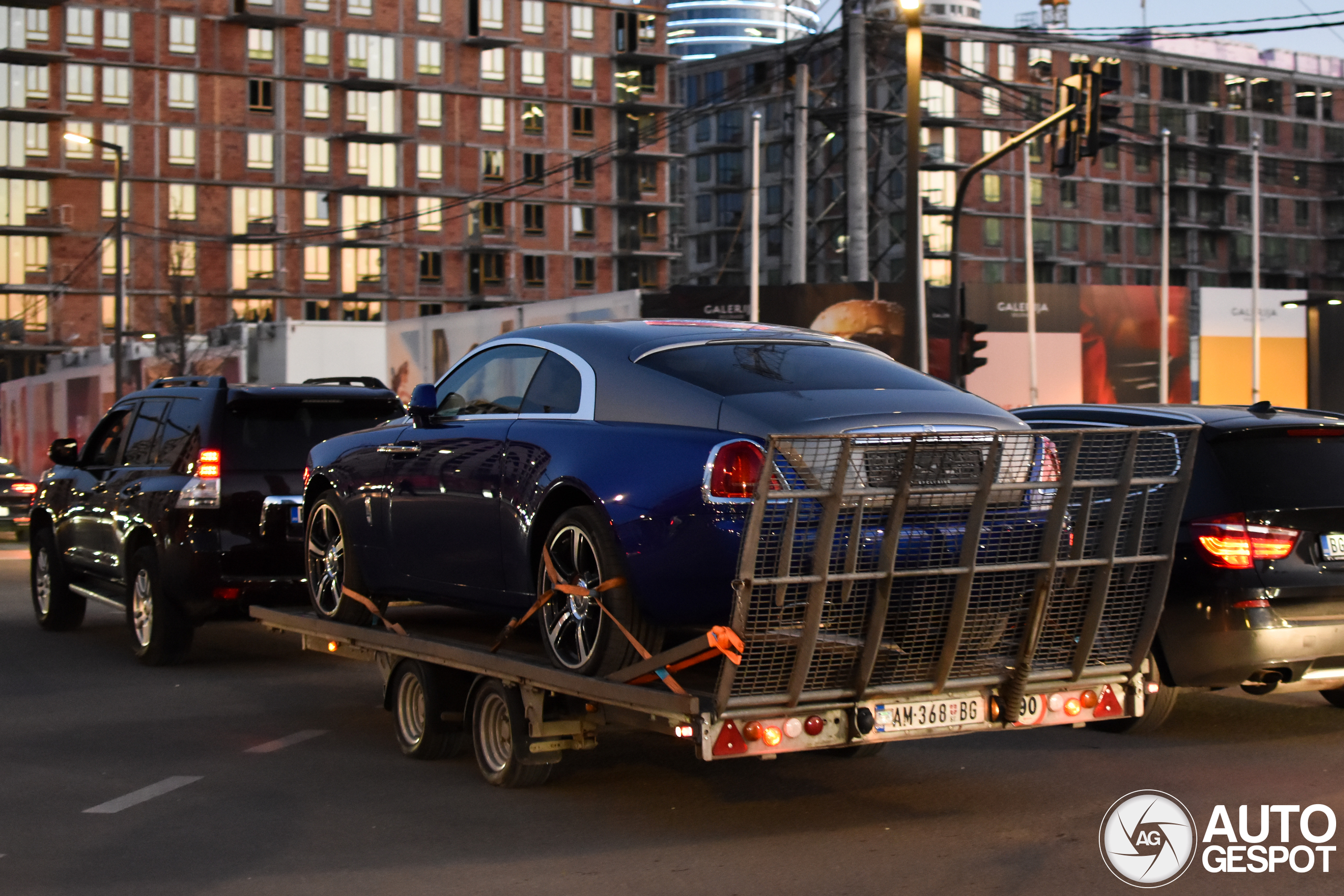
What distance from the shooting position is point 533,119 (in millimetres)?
94688

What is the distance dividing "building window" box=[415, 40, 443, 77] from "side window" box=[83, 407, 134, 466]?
268 ft

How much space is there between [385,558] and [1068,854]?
389 centimetres

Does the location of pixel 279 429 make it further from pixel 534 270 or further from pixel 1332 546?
pixel 534 270

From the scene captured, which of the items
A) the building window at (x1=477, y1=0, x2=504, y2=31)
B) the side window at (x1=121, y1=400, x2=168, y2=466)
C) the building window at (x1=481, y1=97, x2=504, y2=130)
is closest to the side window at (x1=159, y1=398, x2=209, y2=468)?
the side window at (x1=121, y1=400, x2=168, y2=466)

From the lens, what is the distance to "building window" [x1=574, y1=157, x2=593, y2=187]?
95.4 metres

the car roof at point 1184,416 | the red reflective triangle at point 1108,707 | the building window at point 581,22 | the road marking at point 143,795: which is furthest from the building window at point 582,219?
the red reflective triangle at point 1108,707

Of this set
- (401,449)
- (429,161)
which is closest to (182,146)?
(429,161)

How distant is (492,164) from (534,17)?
9252 mm

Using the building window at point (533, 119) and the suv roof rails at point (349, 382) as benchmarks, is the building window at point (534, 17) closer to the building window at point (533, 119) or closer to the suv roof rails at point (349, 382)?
the building window at point (533, 119)

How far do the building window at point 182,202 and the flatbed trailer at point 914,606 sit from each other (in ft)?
275

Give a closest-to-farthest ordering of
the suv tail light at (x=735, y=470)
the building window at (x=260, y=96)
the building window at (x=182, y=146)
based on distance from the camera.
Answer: the suv tail light at (x=735, y=470), the building window at (x=182, y=146), the building window at (x=260, y=96)

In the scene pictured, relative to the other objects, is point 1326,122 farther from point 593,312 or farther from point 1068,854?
point 1068,854

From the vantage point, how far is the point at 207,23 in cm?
8669

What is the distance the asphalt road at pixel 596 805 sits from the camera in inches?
230
